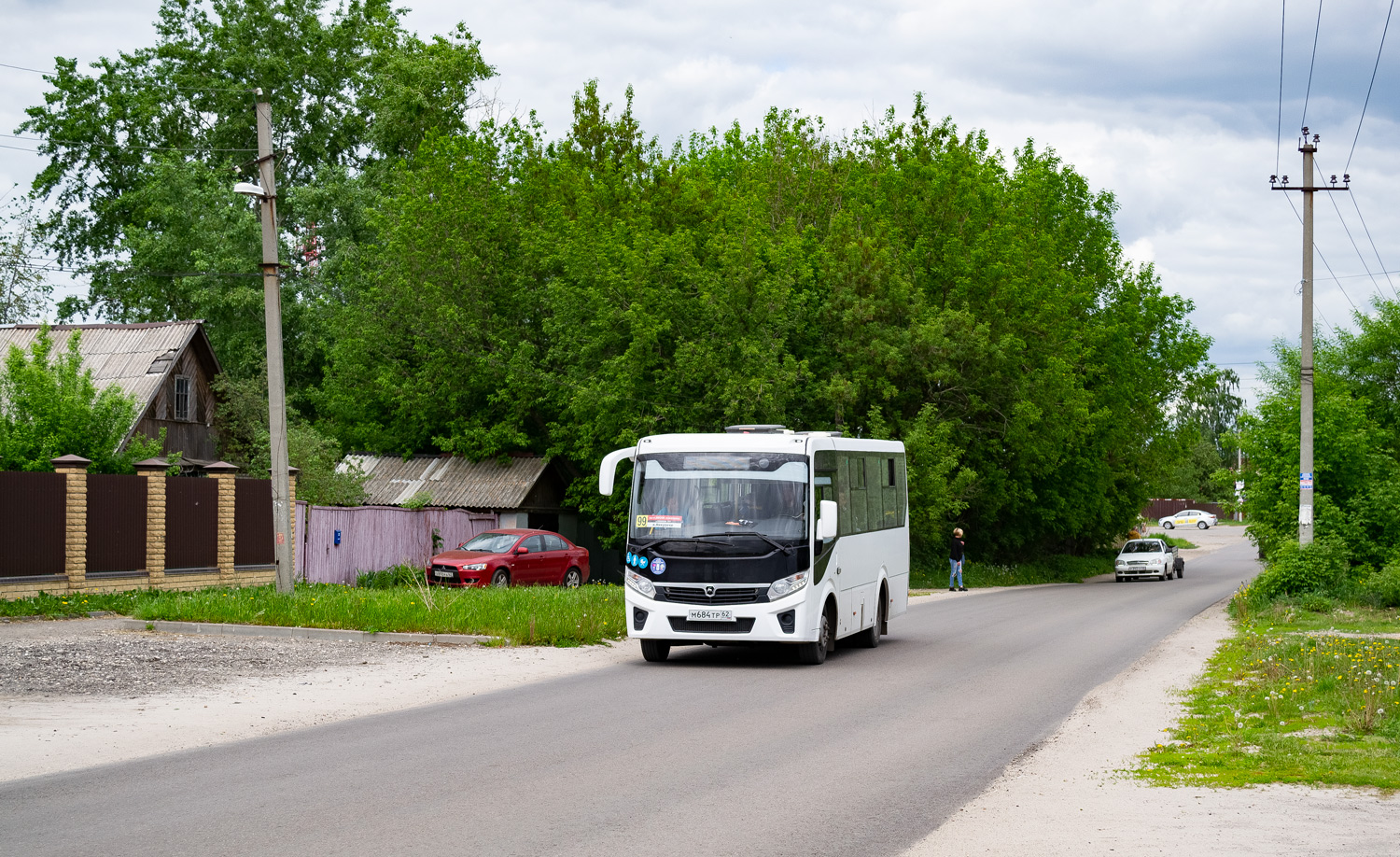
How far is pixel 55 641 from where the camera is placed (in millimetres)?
17469

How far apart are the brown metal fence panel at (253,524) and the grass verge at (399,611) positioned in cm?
526

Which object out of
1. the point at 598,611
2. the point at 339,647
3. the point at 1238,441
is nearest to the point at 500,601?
the point at 598,611

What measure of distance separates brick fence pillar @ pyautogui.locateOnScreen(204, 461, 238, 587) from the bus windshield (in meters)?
14.0

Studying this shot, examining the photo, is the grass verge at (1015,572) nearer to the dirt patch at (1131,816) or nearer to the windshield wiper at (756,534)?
the windshield wiper at (756,534)

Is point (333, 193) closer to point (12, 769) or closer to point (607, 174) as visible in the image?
point (607, 174)

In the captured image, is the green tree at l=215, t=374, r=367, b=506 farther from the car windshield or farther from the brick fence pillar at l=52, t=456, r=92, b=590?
the brick fence pillar at l=52, t=456, r=92, b=590

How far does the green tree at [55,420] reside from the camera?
30.3 meters

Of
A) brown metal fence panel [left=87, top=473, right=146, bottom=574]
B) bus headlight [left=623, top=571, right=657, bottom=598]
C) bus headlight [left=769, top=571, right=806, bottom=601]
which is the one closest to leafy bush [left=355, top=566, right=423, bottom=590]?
Answer: brown metal fence panel [left=87, top=473, right=146, bottom=574]

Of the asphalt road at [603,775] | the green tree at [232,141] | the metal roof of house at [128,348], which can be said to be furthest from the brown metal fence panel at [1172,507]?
the asphalt road at [603,775]

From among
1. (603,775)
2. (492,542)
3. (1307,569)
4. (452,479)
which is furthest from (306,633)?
(452,479)

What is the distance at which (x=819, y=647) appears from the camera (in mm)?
16562

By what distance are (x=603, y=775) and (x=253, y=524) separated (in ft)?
70.2

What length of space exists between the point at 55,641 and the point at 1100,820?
14.5 m

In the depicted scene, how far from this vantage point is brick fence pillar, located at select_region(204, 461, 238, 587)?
2742cm
